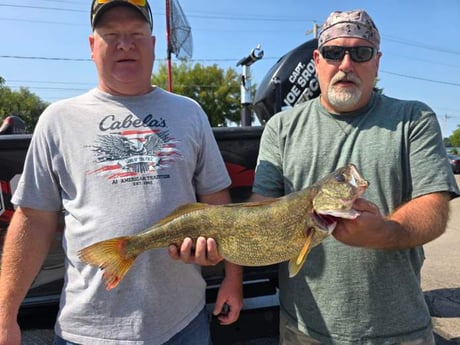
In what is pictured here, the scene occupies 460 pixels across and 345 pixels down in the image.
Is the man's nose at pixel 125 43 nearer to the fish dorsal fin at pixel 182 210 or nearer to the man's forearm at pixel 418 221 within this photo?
the fish dorsal fin at pixel 182 210

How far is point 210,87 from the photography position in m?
40.2

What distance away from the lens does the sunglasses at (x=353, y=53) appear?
225 centimetres

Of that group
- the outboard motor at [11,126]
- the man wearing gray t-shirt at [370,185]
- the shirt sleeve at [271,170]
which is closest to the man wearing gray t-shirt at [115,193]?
the shirt sleeve at [271,170]

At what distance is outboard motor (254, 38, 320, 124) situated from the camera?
3.93m

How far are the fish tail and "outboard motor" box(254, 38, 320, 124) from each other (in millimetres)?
2288

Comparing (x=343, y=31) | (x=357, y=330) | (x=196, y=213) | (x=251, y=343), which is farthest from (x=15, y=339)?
(x=251, y=343)

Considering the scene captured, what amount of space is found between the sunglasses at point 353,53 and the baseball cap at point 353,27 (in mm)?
48

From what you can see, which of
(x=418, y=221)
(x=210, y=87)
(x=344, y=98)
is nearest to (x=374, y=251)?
(x=418, y=221)

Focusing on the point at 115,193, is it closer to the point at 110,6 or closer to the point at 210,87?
the point at 110,6

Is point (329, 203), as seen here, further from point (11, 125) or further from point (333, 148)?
point (11, 125)

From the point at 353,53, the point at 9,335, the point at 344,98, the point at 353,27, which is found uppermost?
the point at 353,27

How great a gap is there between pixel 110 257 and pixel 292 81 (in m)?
2.59

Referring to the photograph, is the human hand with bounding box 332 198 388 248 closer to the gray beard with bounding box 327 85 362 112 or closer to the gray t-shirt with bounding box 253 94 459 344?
the gray t-shirt with bounding box 253 94 459 344

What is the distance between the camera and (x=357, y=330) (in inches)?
84.0
